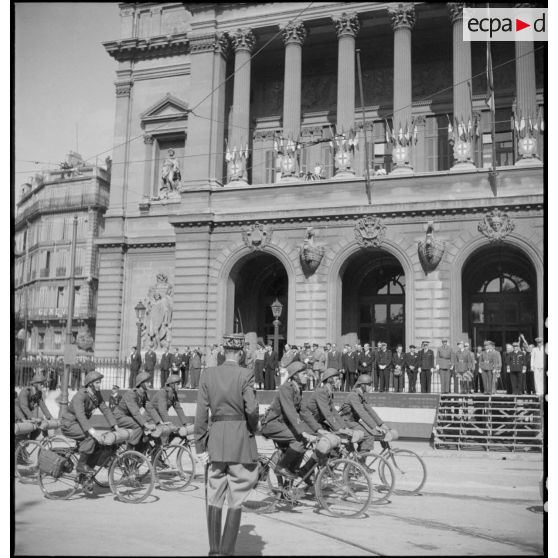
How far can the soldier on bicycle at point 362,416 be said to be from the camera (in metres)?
12.6

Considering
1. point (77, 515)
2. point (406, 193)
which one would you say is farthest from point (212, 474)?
point (406, 193)

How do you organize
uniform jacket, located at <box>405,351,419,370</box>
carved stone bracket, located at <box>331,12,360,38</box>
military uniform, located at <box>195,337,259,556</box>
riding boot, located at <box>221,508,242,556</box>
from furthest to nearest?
carved stone bracket, located at <box>331,12,360,38</box>, uniform jacket, located at <box>405,351,419,370</box>, military uniform, located at <box>195,337,259,556</box>, riding boot, located at <box>221,508,242,556</box>

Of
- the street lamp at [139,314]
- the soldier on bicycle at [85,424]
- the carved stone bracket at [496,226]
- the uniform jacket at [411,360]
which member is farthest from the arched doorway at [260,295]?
the soldier on bicycle at [85,424]

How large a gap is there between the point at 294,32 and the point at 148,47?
34.7ft

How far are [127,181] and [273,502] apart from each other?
32.4 m

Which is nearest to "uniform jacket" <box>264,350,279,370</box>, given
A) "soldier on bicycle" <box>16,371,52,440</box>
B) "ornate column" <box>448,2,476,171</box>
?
"ornate column" <box>448,2,476,171</box>

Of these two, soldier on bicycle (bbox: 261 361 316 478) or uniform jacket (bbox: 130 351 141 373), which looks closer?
soldier on bicycle (bbox: 261 361 316 478)

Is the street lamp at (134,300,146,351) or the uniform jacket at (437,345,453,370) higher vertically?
the street lamp at (134,300,146,351)

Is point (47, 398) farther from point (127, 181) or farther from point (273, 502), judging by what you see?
Answer: point (273, 502)

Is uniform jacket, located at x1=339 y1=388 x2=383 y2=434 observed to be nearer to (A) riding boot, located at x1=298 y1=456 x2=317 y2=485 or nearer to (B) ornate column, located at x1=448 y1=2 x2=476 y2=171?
(A) riding boot, located at x1=298 y1=456 x2=317 y2=485

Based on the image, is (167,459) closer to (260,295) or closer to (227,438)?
(227,438)

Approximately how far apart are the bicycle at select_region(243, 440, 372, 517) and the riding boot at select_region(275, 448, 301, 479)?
110 millimetres

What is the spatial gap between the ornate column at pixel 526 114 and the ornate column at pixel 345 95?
7395 mm

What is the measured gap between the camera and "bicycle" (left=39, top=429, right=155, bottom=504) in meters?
11.7
